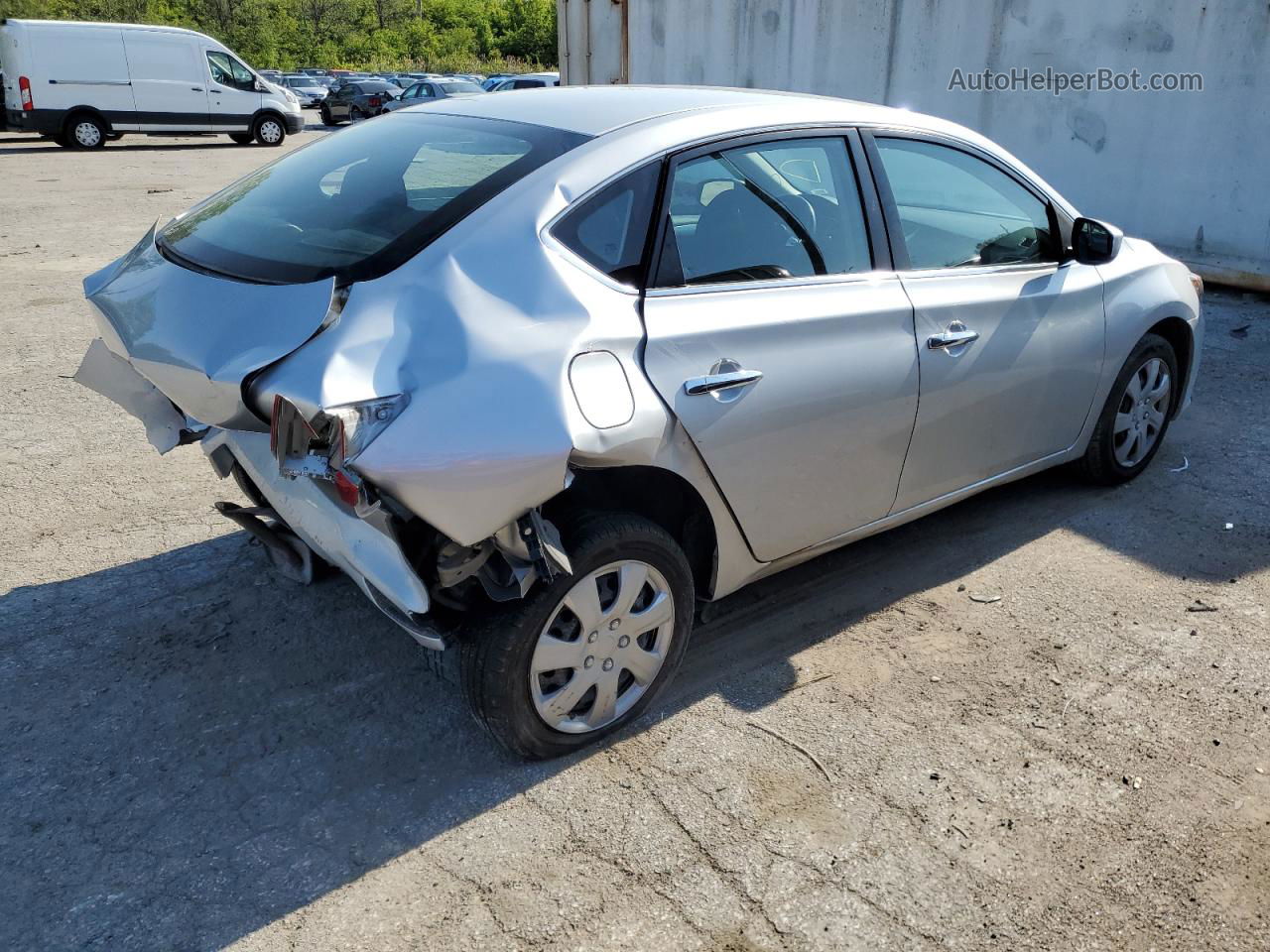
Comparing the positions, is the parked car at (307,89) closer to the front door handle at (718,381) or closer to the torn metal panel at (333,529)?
the torn metal panel at (333,529)

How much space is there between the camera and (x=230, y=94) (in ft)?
70.4

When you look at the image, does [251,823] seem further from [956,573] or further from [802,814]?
[956,573]

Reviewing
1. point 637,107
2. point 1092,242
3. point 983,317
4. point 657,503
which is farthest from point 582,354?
point 1092,242

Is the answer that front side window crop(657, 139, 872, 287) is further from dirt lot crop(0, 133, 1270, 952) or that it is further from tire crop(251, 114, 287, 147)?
tire crop(251, 114, 287, 147)

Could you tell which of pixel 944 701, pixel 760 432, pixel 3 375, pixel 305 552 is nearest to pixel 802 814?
pixel 944 701

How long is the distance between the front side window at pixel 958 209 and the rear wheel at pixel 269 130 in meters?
21.5

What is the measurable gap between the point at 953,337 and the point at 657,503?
1.20 metres

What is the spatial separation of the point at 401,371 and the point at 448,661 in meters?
1.13

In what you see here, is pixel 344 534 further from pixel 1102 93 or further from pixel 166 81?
pixel 166 81

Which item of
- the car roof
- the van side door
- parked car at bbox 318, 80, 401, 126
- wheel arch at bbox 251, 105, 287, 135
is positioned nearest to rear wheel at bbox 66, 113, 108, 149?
the van side door

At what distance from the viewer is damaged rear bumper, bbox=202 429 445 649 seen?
8.09 ft

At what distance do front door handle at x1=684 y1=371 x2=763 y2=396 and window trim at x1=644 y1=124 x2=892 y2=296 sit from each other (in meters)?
0.25

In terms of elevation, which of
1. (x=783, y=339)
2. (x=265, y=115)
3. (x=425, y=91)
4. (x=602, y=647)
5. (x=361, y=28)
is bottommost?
(x=602, y=647)

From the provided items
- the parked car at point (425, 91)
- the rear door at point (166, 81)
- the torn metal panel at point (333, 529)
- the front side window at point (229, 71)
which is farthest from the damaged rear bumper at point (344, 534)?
the parked car at point (425, 91)
